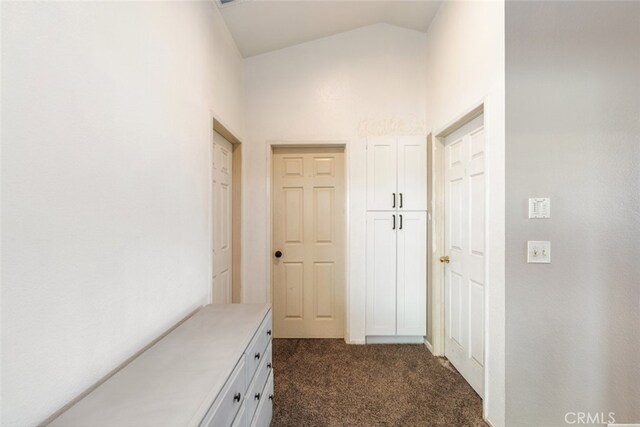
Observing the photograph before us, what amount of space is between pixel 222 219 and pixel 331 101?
153 centimetres

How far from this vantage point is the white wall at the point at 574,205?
1573 millimetres

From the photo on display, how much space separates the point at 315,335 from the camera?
298 centimetres

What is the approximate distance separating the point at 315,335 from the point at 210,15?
113 inches

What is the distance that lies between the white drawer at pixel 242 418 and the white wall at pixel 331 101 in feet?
5.44

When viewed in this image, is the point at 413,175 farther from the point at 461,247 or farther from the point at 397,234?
the point at 461,247

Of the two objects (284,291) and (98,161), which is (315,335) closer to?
(284,291)

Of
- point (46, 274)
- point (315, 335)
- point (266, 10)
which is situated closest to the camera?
point (46, 274)

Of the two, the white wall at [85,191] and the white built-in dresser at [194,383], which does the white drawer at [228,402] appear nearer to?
the white built-in dresser at [194,383]

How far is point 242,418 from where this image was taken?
3.77 ft

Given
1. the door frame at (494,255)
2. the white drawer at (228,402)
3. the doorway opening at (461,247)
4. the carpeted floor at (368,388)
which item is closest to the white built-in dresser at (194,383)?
the white drawer at (228,402)

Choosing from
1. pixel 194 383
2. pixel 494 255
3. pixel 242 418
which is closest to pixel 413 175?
pixel 494 255

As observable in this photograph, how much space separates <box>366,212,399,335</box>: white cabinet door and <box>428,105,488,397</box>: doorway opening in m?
0.36

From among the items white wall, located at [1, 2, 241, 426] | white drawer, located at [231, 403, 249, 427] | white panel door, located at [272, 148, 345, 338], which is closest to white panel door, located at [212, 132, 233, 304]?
white panel door, located at [272, 148, 345, 338]

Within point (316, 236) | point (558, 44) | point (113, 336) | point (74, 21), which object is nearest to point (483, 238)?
point (558, 44)
